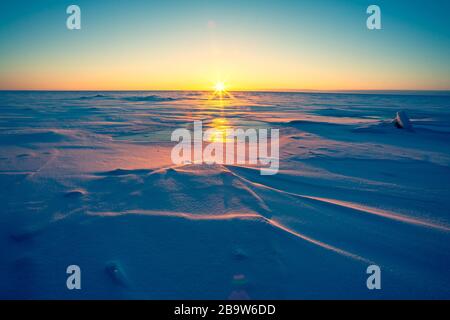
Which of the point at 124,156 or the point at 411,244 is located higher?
the point at 124,156

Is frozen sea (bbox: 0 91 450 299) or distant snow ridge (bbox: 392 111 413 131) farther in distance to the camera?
distant snow ridge (bbox: 392 111 413 131)

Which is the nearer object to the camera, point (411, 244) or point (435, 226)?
point (411, 244)

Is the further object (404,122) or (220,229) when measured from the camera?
(404,122)

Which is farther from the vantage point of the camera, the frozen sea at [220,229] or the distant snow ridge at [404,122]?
the distant snow ridge at [404,122]

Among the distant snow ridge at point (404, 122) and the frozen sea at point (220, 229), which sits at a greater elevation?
the distant snow ridge at point (404, 122)

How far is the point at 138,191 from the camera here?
2.89 metres

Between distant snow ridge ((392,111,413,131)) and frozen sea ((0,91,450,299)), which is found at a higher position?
distant snow ridge ((392,111,413,131))

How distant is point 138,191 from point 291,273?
1948mm

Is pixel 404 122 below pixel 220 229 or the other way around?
the other way around
